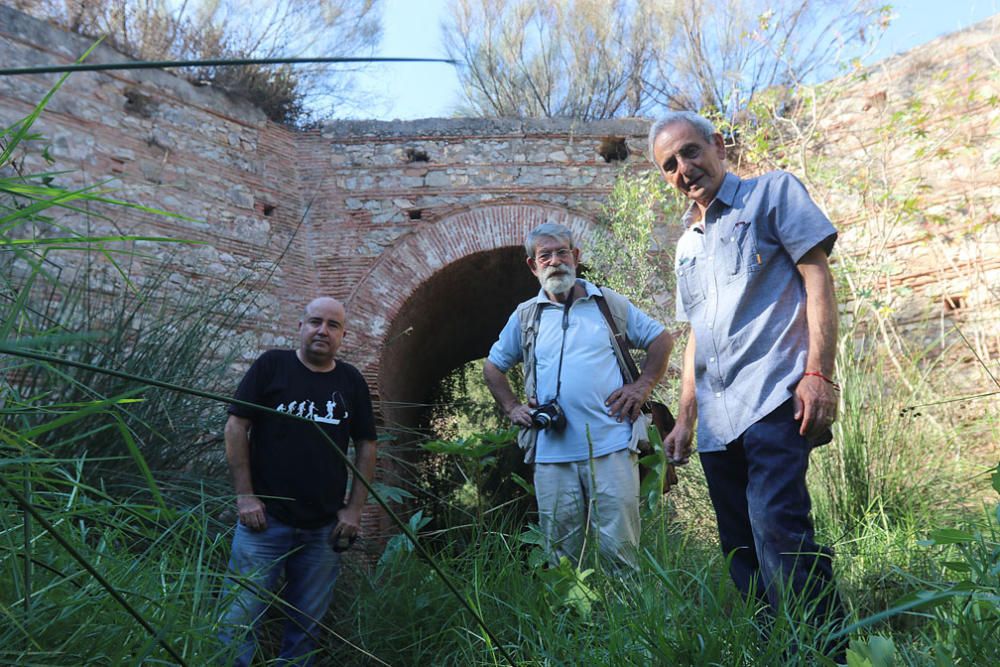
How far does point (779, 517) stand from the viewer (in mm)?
2002

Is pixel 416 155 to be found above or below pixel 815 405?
above

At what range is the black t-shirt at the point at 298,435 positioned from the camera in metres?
2.90

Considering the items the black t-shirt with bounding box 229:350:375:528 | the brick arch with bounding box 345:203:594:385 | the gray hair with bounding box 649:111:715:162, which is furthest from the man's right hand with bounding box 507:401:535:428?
the brick arch with bounding box 345:203:594:385

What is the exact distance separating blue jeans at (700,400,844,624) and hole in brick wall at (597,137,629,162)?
6201 millimetres

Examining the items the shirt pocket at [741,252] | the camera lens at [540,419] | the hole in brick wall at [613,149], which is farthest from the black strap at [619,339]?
the hole in brick wall at [613,149]

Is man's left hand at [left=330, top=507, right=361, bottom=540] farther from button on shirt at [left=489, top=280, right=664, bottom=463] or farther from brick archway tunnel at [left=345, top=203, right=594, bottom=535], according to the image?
brick archway tunnel at [left=345, top=203, right=594, bottom=535]

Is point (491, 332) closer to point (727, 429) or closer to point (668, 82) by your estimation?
point (668, 82)

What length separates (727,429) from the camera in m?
2.22

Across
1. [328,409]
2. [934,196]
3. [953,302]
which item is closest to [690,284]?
[328,409]

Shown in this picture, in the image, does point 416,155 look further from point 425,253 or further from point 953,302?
point 953,302

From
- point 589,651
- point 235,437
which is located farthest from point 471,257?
point 589,651

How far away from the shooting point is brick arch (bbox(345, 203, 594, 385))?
7344mm

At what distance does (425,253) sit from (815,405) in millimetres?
5896

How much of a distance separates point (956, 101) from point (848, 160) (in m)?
0.92
